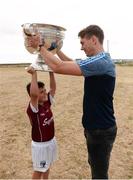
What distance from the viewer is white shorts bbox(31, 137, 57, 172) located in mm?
5713

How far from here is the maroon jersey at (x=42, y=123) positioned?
5.66 meters

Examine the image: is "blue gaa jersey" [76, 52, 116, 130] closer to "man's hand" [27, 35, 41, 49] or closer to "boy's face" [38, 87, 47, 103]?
"man's hand" [27, 35, 41, 49]

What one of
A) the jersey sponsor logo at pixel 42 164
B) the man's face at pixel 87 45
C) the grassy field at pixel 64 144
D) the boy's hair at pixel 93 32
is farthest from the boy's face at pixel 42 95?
the grassy field at pixel 64 144

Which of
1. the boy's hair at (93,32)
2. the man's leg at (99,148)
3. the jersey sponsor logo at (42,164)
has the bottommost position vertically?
the jersey sponsor logo at (42,164)

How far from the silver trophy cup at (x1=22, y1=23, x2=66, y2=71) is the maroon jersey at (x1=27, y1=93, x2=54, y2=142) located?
804 millimetres

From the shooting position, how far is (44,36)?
4785mm

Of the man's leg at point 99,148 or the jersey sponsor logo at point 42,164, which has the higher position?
the man's leg at point 99,148

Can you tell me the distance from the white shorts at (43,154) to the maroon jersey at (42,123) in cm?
7

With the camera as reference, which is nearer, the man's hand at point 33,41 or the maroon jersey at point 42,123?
the man's hand at point 33,41

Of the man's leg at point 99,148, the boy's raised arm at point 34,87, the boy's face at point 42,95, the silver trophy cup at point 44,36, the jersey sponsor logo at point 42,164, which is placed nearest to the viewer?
the silver trophy cup at point 44,36

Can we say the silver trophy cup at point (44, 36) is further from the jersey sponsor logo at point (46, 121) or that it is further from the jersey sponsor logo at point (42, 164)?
the jersey sponsor logo at point (42, 164)

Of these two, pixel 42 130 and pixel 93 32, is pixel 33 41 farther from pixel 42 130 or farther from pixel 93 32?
pixel 42 130

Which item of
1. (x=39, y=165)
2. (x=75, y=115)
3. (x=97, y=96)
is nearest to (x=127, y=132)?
(x=75, y=115)

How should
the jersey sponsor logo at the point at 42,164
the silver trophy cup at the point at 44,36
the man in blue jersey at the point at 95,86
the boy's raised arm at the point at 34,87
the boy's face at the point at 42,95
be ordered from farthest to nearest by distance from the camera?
the jersey sponsor logo at the point at 42,164 → the boy's face at the point at 42,95 → the boy's raised arm at the point at 34,87 → the silver trophy cup at the point at 44,36 → the man in blue jersey at the point at 95,86
